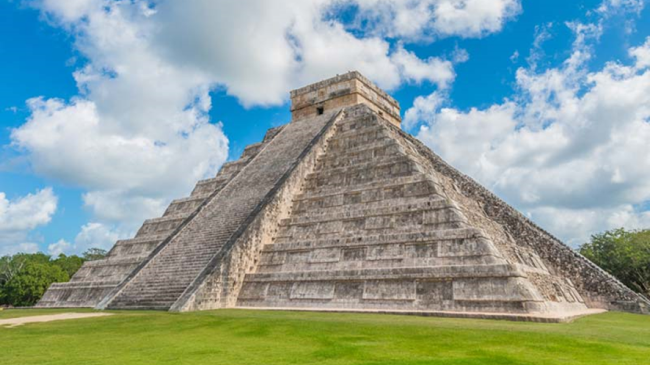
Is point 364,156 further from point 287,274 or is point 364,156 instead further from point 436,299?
point 436,299

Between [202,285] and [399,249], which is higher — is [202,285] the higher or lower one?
the lower one

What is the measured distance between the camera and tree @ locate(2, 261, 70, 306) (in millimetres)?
25344

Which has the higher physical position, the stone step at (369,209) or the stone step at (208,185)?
the stone step at (208,185)

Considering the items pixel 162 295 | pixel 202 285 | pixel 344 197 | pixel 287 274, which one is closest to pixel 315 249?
pixel 287 274

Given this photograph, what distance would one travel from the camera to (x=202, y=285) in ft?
37.5

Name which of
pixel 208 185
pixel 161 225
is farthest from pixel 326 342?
pixel 208 185

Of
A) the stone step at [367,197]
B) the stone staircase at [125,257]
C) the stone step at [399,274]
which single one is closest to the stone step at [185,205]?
the stone staircase at [125,257]

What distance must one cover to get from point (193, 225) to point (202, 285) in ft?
15.6

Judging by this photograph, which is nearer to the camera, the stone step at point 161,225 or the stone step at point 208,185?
the stone step at point 161,225

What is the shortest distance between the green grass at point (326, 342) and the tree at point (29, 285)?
19558 millimetres

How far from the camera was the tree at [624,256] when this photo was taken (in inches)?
658

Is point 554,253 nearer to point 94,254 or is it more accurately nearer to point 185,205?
point 185,205

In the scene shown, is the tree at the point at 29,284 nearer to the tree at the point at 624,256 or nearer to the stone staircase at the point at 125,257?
the stone staircase at the point at 125,257

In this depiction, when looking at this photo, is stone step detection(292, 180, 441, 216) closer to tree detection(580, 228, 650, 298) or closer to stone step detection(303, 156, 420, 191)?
stone step detection(303, 156, 420, 191)
